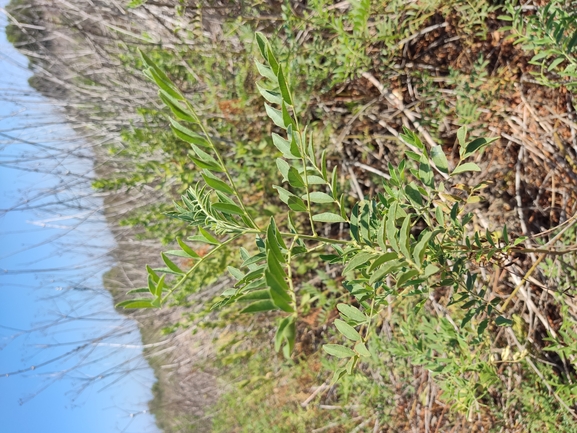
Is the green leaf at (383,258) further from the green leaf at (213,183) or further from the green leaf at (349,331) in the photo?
the green leaf at (213,183)

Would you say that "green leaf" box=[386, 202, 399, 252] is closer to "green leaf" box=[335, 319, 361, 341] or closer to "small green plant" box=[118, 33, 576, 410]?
"small green plant" box=[118, 33, 576, 410]

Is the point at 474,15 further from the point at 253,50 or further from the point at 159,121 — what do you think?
the point at 159,121

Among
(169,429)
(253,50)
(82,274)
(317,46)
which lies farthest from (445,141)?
(169,429)

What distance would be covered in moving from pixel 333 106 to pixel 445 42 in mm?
531

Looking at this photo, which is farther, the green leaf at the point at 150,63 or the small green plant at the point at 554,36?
the small green plant at the point at 554,36

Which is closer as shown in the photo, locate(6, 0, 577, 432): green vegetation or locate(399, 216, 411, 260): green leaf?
locate(399, 216, 411, 260): green leaf

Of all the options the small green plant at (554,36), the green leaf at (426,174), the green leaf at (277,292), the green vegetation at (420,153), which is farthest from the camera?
the green vegetation at (420,153)

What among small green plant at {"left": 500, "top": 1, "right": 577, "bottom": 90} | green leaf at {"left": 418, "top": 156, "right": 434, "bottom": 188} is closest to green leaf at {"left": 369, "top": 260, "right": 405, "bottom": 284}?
green leaf at {"left": 418, "top": 156, "right": 434, "bottom": 188}

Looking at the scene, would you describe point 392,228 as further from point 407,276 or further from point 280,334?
point 280,334

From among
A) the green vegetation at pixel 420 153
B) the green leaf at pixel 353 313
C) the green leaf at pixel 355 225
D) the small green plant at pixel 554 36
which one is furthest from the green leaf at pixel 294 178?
the small green plant at pixel 554 36

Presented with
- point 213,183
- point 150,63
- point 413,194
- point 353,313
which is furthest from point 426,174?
point 150,63

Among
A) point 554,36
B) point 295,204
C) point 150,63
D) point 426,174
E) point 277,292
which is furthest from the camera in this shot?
point 554,36

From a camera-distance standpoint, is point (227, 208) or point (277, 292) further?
point (227, 208)

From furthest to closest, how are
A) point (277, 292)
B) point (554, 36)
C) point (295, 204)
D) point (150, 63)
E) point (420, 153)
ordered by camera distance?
point (420, 153), point (554, 36), point (295, 204), point (150, 63), point (277, 292)
